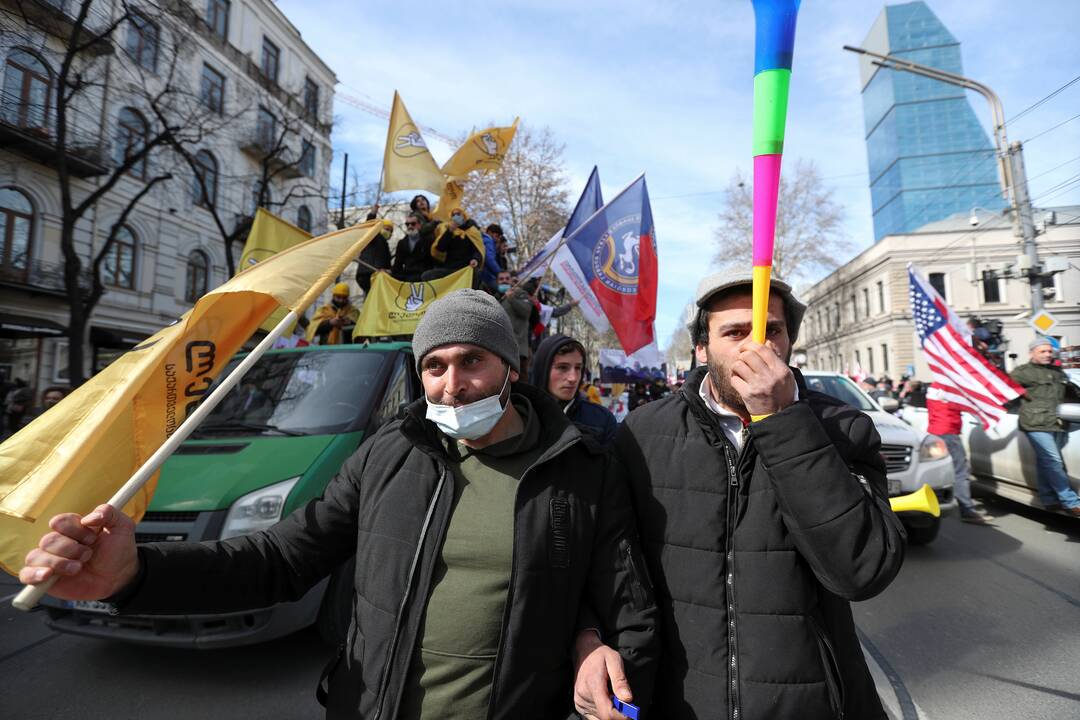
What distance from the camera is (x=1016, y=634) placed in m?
4.05

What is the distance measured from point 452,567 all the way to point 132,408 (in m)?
1.12

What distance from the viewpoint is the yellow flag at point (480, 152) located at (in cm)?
791

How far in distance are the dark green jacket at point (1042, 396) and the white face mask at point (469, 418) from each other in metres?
7.43

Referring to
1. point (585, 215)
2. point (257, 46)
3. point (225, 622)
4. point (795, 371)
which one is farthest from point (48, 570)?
point (257, 46)

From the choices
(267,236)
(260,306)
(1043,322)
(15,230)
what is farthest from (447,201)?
(15,230)

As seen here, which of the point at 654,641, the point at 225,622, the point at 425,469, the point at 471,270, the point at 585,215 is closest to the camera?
the point at 654,641

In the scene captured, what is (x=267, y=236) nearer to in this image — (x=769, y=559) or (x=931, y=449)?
(x=769, y=559)

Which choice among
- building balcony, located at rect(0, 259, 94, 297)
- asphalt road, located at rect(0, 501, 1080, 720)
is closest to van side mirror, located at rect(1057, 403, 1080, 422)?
asphalt road, located at rect(0, 501, 1080, 720)

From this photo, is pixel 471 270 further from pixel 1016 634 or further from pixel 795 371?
pixel 1016 634

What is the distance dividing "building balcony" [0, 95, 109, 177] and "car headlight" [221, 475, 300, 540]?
1489cm

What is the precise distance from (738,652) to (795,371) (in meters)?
0.78

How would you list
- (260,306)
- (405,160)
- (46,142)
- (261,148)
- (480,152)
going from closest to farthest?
(260,306) → (405,160) → (480,152) → (46,142) → (261,148)

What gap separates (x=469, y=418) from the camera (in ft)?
5.74

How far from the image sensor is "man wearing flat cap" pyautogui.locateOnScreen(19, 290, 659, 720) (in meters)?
1.47
